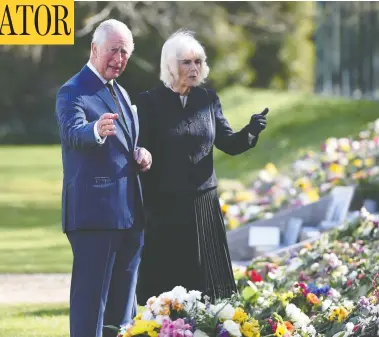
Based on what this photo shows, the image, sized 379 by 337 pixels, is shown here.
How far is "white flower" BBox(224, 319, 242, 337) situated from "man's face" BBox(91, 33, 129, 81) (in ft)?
4.28

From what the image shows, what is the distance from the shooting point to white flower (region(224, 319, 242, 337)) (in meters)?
5.16

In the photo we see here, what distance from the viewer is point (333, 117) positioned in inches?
684

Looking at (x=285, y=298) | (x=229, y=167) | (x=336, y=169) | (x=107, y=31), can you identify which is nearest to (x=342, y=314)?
(x=285, y=298)

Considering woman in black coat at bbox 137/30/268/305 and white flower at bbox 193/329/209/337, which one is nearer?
white flower at bbox 193/329/209/337

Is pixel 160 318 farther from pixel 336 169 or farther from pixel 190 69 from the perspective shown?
pixel 336 169

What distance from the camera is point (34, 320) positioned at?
7637mm

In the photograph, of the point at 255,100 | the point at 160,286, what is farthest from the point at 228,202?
the point at 255,100

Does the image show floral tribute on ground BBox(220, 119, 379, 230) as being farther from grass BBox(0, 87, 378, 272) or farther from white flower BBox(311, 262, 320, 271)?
white flower BBox(311, 262, 320, 271)

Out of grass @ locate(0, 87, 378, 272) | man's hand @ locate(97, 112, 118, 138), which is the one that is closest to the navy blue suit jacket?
man's hand @ locate(97, 112, 118, 138)

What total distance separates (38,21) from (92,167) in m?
2.27

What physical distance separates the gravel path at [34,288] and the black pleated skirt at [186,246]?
227cm

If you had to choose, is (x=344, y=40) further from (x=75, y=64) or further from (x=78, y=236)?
(x=78, y=236)

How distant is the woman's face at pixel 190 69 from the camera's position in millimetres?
6160

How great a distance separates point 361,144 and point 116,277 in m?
7.20
